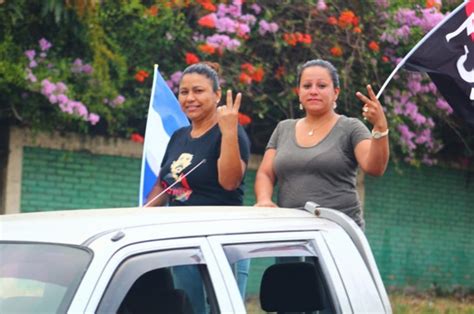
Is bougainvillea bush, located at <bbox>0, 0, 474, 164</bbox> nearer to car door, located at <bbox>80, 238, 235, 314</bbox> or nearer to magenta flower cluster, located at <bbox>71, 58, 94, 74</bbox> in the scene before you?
magenta flower cluster, located at <bbox>71, 58, 94, 74</bbox>

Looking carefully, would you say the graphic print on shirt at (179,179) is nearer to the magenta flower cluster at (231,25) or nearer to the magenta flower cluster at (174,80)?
the magenta flower cluster at (231,25)

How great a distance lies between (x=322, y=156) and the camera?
206 inches

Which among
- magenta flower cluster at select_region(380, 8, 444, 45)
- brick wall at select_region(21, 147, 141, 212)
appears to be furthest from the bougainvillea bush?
brick wall at select_region(21, 147, 141, 212)

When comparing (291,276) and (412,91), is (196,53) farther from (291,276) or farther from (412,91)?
(291,276)

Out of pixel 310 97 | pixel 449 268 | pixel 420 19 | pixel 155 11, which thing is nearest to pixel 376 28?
pixel 420 19

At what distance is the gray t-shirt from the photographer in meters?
5.21

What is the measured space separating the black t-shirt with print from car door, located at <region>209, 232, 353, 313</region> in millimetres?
1063

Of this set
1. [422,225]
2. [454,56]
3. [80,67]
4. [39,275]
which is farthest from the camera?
[422,225]

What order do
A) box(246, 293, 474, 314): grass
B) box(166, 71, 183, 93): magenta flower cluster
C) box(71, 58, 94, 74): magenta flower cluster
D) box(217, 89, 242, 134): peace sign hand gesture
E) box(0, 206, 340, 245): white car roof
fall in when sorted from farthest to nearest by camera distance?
box(246, 293, 474, 314): grass
box(166, 71, 183, 93): magenta flower cluster
box(71, 58, 94, 74): magenta flower cluster
box(217, 89, 242, 134): peace sign hand gesture
box(0, 206, 340, 245): white car roof

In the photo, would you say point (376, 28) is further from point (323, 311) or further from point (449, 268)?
point (323, 311)

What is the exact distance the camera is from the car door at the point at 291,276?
13.1 feet

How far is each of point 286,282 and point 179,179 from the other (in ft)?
4.19

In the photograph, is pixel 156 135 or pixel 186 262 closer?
pixel 186 262

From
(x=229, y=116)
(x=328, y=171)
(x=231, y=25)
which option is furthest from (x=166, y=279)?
(x=231, y=25)
